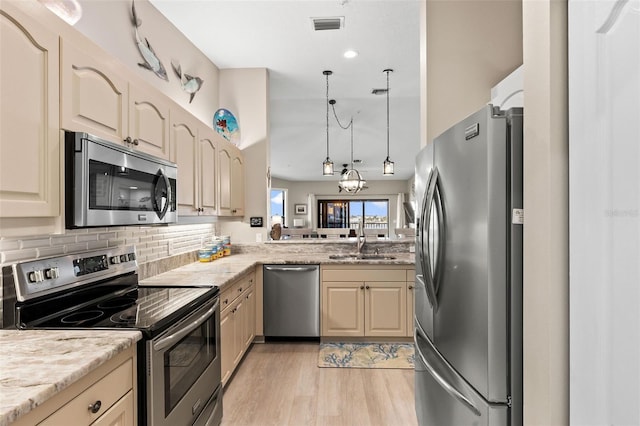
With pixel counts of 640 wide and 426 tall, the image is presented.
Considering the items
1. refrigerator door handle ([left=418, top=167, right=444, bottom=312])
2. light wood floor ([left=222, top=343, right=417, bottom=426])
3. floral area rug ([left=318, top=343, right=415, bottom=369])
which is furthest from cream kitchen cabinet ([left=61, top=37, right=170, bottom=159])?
floral area rug ([left=318, top=343, right=415, bottom=369])

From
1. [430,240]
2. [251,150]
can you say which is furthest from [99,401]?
[251,150]

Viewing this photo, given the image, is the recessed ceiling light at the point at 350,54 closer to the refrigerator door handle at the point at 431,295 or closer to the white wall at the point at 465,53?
the white wall at the point at 465,53

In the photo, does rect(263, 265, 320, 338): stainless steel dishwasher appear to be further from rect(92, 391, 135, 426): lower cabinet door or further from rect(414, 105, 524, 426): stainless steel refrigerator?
rect(92, 391, 135, 426): lower cabinet door

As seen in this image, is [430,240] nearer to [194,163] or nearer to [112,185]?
[112,185]

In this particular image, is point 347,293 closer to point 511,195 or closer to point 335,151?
point 511,195

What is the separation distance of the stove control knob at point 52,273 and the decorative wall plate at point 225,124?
2.46m

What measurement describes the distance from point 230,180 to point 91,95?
2.05 meters

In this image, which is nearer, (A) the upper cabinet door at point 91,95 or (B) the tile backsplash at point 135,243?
(A) the upper cabinet door at point 91,95

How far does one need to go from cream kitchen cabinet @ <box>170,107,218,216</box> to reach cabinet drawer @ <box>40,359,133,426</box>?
1372mm

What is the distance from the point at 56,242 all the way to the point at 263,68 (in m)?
2.92

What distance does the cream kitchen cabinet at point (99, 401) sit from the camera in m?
0.94

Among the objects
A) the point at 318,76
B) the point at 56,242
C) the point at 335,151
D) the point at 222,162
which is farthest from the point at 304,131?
the point at 56,242

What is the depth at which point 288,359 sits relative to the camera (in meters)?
3.16
